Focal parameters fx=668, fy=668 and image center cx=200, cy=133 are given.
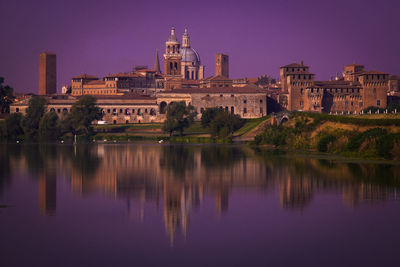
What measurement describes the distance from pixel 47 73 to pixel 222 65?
4013 cm

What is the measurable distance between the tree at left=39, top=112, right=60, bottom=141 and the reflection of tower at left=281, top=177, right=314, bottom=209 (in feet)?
166

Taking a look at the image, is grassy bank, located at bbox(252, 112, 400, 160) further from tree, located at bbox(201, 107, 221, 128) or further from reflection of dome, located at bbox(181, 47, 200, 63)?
reflection of dome, located at bbox(181, 47, 200, 63)

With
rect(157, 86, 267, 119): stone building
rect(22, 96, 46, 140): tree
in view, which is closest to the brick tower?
rect(157, 86, 267, 119): stone building

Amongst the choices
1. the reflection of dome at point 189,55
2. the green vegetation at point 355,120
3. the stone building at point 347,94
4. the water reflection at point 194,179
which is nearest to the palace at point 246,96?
the stone building at point 347,94

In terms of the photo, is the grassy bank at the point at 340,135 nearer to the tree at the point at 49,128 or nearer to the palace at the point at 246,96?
the palace at the point at 246,96

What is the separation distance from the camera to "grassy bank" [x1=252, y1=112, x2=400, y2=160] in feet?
131

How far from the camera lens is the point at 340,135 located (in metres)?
46.4

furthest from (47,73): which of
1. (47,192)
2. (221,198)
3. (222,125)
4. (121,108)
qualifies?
(221,198)

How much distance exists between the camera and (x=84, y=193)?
2519cm

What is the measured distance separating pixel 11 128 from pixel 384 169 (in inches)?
2116

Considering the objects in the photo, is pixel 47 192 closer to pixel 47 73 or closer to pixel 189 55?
pixel 47 73

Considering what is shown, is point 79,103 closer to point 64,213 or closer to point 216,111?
point 216,111

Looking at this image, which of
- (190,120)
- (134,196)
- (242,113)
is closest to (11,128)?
(190,120)

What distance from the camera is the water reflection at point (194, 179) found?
→ 2320 centimetres
